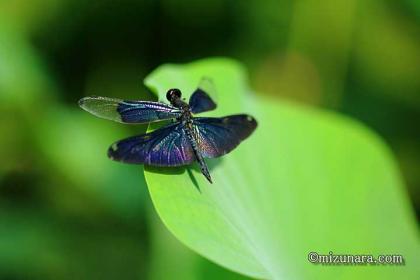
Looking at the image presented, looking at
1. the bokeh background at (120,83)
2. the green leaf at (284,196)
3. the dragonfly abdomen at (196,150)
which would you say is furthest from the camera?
the bokeh background at (120,83)

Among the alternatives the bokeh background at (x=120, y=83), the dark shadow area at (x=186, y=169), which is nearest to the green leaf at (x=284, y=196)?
the dark shadow area at (x=186, y=169)

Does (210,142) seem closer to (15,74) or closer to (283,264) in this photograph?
(283,264)

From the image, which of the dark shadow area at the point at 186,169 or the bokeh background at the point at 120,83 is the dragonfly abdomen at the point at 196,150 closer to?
the dark shadow area at the point at 186,169

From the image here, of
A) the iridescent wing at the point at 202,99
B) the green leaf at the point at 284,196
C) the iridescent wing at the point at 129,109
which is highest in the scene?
the iridescent wing at the point at 202,99

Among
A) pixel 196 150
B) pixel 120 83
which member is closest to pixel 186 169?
pixel 196 150

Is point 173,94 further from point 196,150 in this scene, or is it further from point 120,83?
point 120,83

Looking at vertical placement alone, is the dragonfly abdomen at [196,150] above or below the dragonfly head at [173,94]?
below

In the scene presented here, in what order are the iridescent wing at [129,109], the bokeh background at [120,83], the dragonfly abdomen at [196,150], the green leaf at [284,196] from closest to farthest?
1. the green leaf at [284,196]
2. the dragonfly abdomen at [196,150]
3. the iridescent wing at [129,109]
4. the bokeh background at [120,83]

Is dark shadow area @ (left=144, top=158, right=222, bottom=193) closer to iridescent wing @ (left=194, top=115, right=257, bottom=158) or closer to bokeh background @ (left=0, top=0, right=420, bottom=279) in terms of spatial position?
iridescent wing @ (left=194, top=115, right=257, bottom=158)
